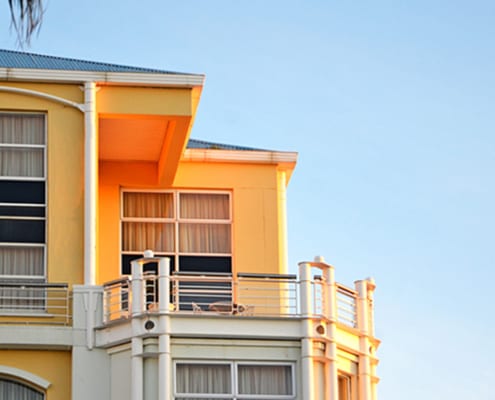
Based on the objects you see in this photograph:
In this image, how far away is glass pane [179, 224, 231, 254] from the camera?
27172 millimetres

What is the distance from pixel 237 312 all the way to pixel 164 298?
80.3 inches

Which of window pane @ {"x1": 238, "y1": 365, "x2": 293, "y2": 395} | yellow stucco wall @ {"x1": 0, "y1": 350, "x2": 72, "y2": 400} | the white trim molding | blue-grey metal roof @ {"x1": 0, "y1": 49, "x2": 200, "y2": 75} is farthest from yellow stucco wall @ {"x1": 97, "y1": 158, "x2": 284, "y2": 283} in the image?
window pane @ {"x1": 238, "y1": 365, "x2": 293, "y2": 395}

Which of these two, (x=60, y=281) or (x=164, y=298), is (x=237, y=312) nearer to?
(x=164, y=298)

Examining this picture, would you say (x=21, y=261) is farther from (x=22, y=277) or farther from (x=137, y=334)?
(x=137, y=334)

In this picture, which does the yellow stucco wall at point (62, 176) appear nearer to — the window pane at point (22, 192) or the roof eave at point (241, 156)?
the window pane at point (22, 192)

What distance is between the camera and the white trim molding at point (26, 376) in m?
21.8

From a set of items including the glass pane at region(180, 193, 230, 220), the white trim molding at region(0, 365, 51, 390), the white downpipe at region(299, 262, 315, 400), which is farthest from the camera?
the glass pane at region(180, 193, 230, 220)

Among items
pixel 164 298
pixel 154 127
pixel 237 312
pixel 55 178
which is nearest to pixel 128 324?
pixel 164 298

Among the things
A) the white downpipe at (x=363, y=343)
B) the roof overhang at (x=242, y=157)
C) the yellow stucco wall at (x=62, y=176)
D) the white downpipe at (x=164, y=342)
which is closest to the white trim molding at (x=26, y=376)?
the yellow stucco wall at (x=62, y=176)

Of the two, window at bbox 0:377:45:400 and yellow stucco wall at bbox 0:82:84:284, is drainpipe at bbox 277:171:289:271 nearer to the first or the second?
yellow stucco wall at bbox 0:82:84:284

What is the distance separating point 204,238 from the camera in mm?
27281

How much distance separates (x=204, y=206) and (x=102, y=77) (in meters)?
4.87

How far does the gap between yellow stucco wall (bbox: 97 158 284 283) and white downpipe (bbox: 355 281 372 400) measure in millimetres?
3925

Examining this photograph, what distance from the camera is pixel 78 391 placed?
21625 mm
